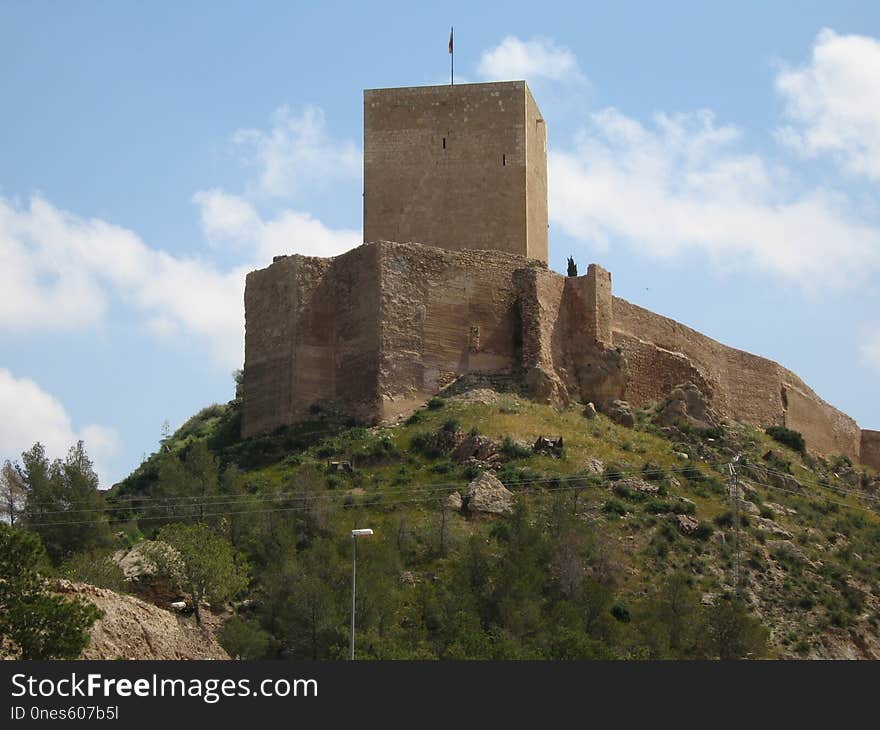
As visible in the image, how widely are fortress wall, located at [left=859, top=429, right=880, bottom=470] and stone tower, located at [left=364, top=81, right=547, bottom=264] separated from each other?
1430cm

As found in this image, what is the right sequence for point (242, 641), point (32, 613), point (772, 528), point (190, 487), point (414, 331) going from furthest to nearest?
point (414, 331)
point (772, 528)
point (190, 487)
point (242, 641)
point (32, 613)

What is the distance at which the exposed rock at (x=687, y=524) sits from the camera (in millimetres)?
34625

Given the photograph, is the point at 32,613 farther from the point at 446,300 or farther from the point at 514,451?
the point at 446,300

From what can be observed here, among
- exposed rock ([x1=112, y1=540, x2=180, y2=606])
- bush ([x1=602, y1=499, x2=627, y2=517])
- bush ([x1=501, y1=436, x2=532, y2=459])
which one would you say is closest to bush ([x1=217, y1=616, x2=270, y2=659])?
exposed rock ([x1=112, y1=540, x2=180, y2=606])

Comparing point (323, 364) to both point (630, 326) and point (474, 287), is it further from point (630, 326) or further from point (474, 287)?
point (630, 326)

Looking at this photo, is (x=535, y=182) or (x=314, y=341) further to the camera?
(x=535, y=182)

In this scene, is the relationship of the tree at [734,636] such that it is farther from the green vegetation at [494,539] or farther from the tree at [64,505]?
the tree at [64,505]

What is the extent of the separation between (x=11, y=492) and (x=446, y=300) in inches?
395

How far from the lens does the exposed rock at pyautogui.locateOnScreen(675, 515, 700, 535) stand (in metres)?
34.6

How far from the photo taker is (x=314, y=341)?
39062mm

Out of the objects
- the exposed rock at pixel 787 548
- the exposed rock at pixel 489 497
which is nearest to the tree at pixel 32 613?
the exposed rock at pixel 489 497

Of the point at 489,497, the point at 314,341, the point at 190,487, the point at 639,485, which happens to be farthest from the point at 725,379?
the point at 190,487

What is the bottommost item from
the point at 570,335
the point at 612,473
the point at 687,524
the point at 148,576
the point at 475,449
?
the point at 148,576

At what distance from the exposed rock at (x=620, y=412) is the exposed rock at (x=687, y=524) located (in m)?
4.67
